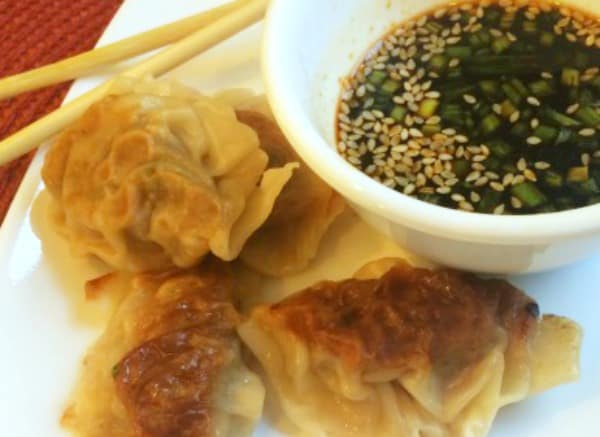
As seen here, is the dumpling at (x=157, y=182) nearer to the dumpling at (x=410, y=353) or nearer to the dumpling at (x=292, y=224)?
the dumpling at (x=292, y=224)

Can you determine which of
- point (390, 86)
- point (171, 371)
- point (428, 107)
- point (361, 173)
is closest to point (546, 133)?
point (428, 107)

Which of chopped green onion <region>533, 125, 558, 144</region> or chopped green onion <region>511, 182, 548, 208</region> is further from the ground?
chopped green onion <region>533, 125, 558, 144</region>

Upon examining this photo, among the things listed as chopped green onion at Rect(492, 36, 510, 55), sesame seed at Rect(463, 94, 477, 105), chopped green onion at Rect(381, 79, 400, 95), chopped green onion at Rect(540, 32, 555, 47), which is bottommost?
chopped green onion at Rect(540, 32, 555, 47)

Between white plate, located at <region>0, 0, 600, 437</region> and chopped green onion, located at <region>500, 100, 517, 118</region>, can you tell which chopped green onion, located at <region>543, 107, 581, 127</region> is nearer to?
chopped green onion, located at <region>500, 100, 517, 118</region>

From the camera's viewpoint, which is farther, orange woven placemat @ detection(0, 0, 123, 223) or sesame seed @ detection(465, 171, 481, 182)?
orange woven placemat @ detection(0, 0, 123, 223)

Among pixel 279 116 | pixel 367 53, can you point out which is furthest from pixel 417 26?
pixel 279 116

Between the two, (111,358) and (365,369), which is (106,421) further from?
(365,369)

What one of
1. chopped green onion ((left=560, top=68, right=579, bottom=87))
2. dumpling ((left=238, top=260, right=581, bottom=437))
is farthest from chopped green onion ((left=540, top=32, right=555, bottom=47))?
dumpling ((left=238, top=260, right=581, bottom=437))
